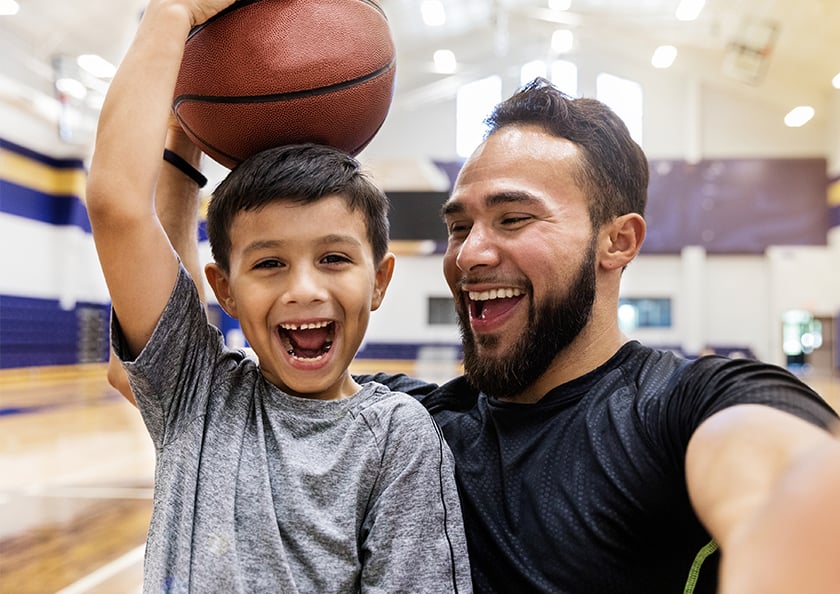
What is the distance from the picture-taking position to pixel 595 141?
3.87 ft

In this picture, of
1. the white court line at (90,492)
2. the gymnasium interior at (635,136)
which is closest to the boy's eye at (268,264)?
the white court line at (90,492)

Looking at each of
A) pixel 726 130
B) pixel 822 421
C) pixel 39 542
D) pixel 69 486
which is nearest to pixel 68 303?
pixel 69 486

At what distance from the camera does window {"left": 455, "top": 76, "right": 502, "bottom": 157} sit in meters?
11.9

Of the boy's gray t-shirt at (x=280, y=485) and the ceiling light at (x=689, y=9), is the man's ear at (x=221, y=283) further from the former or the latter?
the ceiling light at (x=689, y=9)

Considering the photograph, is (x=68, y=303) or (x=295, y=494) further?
(x=68, y=303)

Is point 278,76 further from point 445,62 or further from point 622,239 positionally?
point 445,62

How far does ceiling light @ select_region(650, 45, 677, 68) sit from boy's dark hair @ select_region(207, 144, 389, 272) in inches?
424

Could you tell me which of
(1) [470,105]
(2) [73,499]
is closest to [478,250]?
(2) [73,499]

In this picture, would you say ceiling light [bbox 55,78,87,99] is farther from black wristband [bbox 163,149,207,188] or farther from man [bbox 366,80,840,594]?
man [bbox 366,80,840,594]

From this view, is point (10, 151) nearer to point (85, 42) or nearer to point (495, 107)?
point (85, 42)

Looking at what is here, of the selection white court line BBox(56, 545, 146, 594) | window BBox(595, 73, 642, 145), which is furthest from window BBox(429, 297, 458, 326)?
white court line BBox(56, 545, 146, 594)

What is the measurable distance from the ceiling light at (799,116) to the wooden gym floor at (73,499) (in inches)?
253

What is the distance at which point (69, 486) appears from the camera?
3508mm

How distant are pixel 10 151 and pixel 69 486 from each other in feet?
24.4
